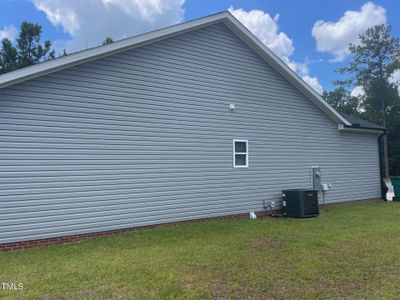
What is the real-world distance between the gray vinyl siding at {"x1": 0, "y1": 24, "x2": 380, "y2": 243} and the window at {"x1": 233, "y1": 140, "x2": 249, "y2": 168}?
153 mm

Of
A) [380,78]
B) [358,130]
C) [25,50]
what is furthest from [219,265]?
[380,78]

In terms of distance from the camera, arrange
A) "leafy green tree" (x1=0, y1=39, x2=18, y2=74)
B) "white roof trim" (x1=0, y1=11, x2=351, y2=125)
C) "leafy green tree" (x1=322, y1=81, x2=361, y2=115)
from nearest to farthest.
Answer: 1. "white roof trim" (x1=0, y1=11, x2=351, y2=125)
2. "leafy green tree" (x1=0, y1=39, x2=18, y2=74)
3. "leafy green tree" (x1=322, y1=81, x2=361, y2=115)

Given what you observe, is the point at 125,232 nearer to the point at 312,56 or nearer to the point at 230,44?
the point at 230,44

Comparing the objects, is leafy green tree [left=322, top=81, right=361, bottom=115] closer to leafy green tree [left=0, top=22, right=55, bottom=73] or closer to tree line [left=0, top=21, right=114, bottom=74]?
tree line [left=0, top=21, right=114, bottom=74]

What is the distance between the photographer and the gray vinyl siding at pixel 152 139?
7.45 metres

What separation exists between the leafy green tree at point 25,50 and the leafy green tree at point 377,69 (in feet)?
111

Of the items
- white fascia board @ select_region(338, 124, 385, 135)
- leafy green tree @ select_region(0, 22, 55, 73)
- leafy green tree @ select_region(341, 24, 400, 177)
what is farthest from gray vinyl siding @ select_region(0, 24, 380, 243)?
leafy green tree @ select_region(341, 24, 400, 177)

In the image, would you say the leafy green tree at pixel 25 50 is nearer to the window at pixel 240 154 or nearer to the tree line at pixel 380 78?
the window at pixel 240 154

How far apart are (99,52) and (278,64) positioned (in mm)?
5966

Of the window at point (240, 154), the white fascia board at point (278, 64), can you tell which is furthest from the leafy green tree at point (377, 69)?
the window at point (240, 154)

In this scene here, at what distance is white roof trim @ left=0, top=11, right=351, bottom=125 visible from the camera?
7339mm

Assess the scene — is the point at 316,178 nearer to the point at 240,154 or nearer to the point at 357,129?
the point at 357,129

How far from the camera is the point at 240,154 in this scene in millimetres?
11055

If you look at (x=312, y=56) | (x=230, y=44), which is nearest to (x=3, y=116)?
(x=230, y=44)
